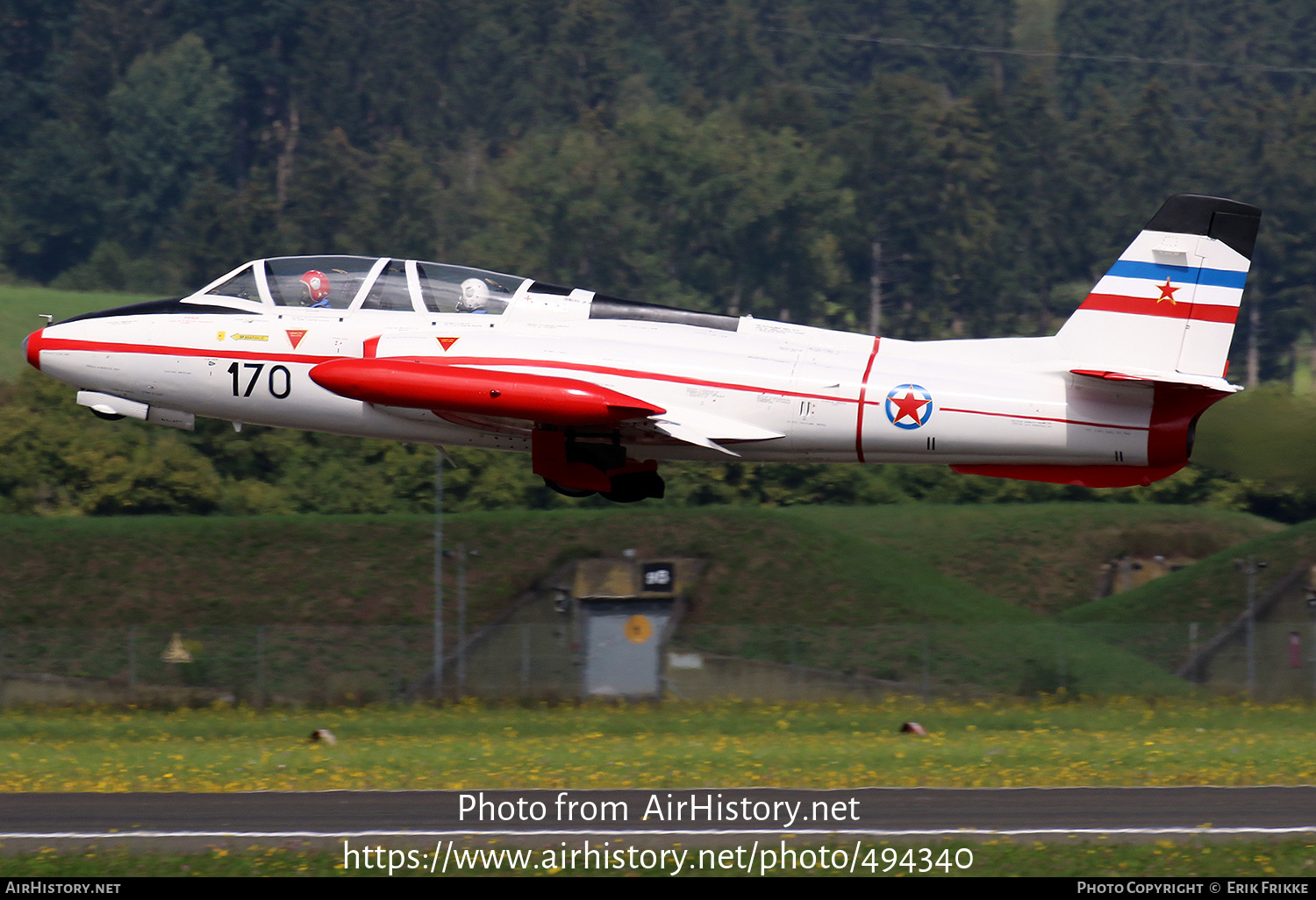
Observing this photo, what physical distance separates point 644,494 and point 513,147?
104932mm

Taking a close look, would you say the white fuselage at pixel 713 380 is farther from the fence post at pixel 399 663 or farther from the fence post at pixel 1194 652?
the fence post at pixel 1194 652

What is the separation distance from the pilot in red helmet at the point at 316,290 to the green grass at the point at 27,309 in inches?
2422

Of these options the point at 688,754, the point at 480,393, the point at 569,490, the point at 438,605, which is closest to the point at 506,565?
the point at 438,605

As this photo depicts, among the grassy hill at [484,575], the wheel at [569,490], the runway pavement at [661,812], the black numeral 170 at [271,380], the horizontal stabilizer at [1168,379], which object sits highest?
the horizontal stabilizer at [1168,379]

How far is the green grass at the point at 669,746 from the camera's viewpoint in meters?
25.5

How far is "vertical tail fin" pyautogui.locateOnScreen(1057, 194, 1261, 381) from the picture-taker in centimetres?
2134

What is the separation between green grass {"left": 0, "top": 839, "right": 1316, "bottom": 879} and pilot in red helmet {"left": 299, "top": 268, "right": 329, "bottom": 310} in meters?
7.62

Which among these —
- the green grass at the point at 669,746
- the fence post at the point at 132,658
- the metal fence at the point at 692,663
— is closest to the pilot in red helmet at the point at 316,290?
the green grass at the point at 669,746

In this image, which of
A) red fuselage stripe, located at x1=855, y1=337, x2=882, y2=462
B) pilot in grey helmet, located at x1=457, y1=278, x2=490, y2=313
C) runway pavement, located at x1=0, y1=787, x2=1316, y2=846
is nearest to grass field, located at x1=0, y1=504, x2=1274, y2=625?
runway pavement, located at x1=0, y1=787, x2=1316, y2=846

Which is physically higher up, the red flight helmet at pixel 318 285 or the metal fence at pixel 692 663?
the red flight helmet at pixel 318 285

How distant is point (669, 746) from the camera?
3091cm

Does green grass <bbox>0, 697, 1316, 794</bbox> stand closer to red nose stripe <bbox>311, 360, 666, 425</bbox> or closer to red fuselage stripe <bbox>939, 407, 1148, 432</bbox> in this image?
red fuselage stripe <bbox>939, 407, 1148, 432</bbox>

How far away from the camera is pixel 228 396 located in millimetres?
21672

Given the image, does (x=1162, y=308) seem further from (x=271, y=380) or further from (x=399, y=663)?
(x=399, y=663)
